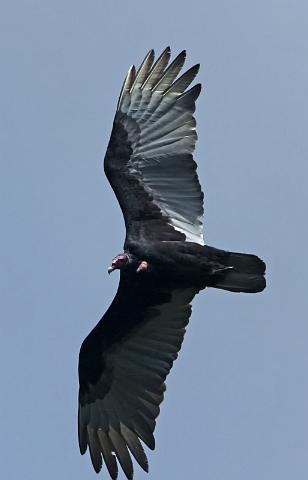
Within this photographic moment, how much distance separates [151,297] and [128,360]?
3.17 feet

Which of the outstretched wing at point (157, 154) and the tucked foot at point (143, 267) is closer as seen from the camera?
the tucked foot at point (143, 267)

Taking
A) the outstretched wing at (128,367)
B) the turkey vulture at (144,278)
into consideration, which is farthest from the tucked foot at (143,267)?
the outstretched wing at (128,367)

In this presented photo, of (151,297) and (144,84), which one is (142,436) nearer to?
(151,297)

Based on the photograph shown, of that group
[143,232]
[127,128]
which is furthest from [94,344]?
[127,128]

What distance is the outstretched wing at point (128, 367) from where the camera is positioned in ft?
51.4

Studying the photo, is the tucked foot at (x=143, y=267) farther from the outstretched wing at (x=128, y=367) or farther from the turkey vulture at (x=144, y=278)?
the outstretched wing at (x=128, y=367)

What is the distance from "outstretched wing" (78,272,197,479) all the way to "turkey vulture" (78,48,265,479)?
0.01 meters

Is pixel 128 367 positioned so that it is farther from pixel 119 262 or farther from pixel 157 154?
pixel 157 154

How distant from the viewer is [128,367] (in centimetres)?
1616

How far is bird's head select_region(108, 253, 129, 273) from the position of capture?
14.9 metres

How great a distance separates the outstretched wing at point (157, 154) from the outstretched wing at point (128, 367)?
0.87 m

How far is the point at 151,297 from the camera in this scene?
1585 cm

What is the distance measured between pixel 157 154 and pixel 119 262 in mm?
1650

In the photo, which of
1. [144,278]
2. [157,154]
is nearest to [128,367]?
[144,278]
